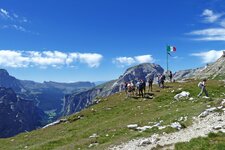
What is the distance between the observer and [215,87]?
208 ft

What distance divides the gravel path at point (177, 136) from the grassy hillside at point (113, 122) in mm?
1389

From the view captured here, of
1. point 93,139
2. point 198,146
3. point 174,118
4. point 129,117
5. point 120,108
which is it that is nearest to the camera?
point 198,146

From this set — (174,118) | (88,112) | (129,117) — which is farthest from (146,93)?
(174,118)

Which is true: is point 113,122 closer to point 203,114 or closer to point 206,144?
point 203,114

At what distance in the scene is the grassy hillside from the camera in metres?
32.4

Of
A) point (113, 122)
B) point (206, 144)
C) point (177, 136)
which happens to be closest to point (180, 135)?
point (177, 136)

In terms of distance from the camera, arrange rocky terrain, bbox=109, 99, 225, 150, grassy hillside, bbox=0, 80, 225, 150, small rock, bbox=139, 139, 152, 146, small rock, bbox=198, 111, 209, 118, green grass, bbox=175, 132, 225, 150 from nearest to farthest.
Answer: green grass, bbox=175, 132, 225, 150
rocky terrain, bbox=109, 99, 225, 150
small rock, bbox=139, 139, 152, 146
grassy hillside, bbox=0, 80, 225, 150
small rock, bbox=198, 111, 209, 118

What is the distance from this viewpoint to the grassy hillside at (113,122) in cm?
3241

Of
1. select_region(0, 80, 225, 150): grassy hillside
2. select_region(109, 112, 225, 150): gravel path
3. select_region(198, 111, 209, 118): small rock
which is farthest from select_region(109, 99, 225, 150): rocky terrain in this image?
select_region(198, 111, 209, 118): small rock

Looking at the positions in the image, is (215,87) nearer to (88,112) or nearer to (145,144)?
(88,112)

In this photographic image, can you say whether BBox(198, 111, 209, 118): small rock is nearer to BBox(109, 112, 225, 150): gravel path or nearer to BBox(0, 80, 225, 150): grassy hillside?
BBox(0, 80, 225, 150): grassy hillside

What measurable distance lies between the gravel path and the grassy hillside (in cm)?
139

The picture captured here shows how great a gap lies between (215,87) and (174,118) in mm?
30955

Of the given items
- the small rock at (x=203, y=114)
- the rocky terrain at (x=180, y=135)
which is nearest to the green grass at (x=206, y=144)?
the rocky terrain at (x=180, y=135)
